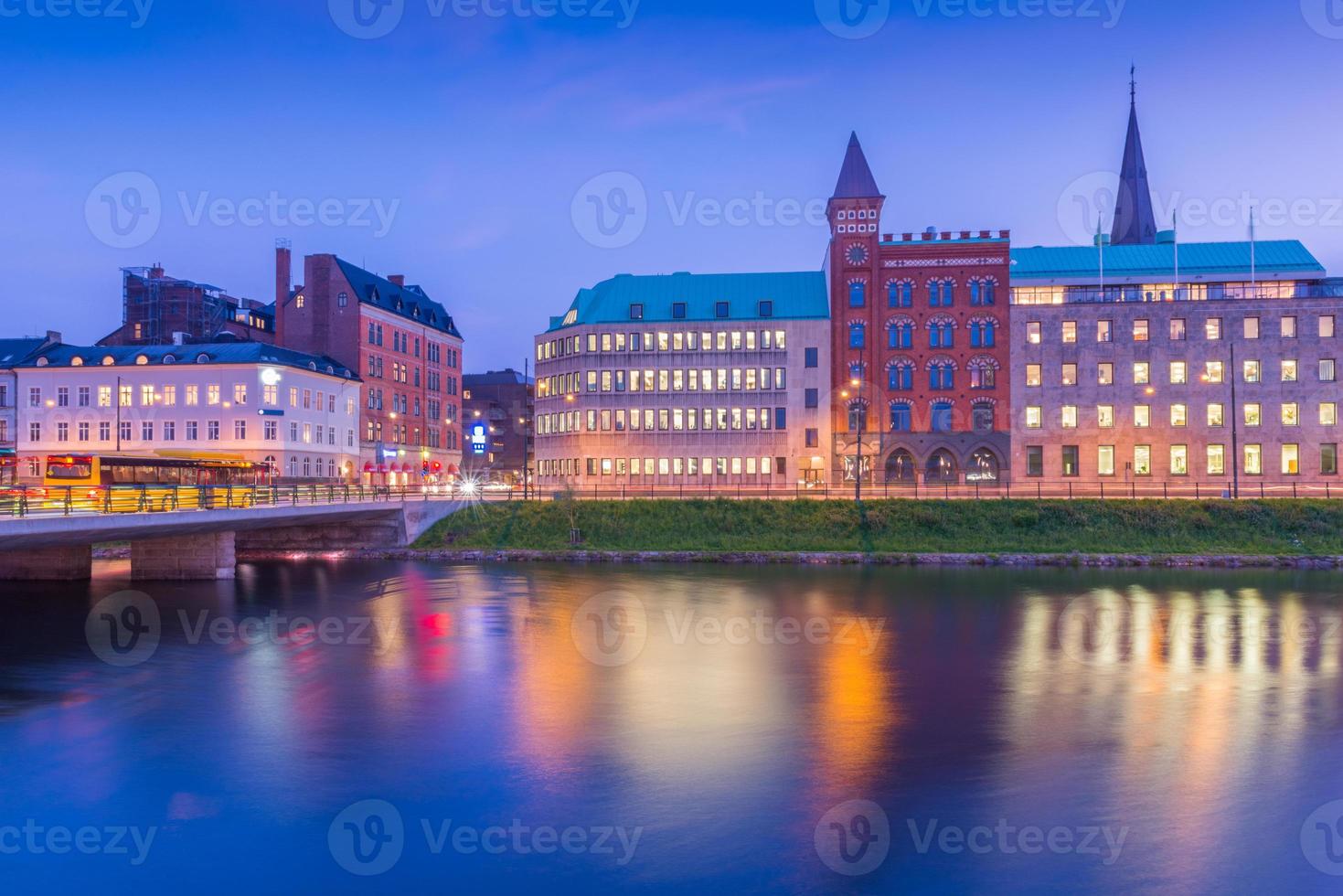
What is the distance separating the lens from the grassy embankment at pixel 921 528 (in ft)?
171

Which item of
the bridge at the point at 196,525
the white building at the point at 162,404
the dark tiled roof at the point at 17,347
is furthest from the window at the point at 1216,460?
the dark tiled roof at the point at 17,347

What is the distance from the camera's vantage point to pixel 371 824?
51.0 feet

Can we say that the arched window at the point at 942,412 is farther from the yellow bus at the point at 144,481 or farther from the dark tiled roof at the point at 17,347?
the dark tiled roof at the point at 17,347

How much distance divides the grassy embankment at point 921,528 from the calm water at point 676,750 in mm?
16429

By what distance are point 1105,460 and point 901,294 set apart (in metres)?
21.2

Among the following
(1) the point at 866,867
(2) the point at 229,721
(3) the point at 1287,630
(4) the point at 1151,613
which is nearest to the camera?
(1) the point at 866,867

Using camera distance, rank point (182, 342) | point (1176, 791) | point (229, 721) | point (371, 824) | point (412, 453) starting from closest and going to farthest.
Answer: point (371, 824)
point (1176, 791)
point (229, 721)
point (182, 342)
point (412, 453)

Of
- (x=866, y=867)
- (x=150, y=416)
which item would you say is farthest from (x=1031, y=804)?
(x=150, y=416)

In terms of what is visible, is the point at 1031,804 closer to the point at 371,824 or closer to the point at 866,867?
the point at 866,867

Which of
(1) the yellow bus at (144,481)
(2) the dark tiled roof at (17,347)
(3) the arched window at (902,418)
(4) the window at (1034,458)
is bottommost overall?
(1) the yellow bus at (144,481)

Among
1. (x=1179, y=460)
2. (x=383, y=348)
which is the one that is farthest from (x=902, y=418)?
(x=383, y=348)

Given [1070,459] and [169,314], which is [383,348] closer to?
[169,314]

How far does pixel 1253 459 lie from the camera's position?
7238cm

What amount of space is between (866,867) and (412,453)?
3537 inches
